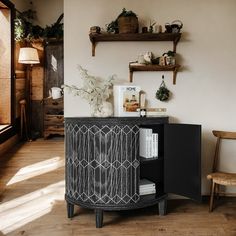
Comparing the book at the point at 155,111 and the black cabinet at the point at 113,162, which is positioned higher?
the book at the point at 155,111

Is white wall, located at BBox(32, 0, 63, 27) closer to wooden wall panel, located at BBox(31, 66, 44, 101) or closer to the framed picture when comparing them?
wooden wall panel, located at BBox(31, 66, 44, 101)

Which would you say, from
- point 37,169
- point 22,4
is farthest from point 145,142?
point 22,4

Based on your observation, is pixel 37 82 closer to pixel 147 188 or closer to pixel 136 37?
pixel 136 37

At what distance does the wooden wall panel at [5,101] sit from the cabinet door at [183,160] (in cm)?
374

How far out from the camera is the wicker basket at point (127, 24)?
292 cm

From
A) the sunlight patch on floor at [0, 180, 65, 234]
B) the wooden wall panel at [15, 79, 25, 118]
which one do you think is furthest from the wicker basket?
the wooden wall panel at [15, 79, 25, 118]

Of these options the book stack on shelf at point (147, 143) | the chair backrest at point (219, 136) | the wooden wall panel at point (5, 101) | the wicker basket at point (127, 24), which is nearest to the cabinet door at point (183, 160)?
the book stack on shelf at point (147, 143)

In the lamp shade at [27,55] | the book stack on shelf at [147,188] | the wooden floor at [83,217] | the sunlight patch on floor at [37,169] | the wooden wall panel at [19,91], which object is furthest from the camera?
the wooden wall panel at [19,91]

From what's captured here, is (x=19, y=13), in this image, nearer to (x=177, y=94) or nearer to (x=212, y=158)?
(x=177, y=94)

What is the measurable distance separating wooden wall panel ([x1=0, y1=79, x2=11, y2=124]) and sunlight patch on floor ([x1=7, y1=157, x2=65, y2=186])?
1415 millimetres

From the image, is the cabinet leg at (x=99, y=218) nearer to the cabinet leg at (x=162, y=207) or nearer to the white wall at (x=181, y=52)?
the cabinet leg at (x=162, y=207)

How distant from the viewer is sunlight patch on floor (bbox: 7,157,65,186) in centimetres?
405

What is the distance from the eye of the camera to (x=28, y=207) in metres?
3.11

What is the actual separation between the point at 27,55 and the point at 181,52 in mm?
3843
